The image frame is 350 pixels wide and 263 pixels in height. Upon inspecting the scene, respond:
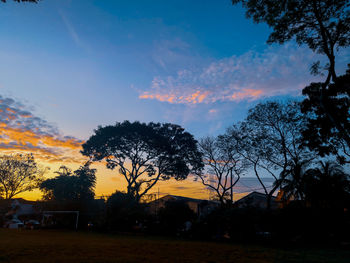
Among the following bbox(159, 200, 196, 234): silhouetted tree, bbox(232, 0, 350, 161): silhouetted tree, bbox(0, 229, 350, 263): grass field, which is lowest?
bbox(0, 229, 350, 263): grass field

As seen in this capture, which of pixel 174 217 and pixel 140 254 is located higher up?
pixel 174 217

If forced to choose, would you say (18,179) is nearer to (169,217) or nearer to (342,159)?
(169,217)

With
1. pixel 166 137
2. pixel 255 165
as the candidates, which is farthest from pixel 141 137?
pixel 255 165

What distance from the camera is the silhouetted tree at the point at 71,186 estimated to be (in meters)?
39.8

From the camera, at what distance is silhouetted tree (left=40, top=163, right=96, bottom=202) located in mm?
39812

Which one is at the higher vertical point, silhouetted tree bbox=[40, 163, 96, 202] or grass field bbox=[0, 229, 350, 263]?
silhouetted tree bbox=[40, 163, 96, 202]

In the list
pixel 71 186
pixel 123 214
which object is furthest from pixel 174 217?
pixel 71 186

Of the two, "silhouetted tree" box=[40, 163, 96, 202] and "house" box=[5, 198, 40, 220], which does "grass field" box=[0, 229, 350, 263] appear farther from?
"house" box=[5, 198, 40, 220]

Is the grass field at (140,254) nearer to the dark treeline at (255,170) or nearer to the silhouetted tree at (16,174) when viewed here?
the dark treeline at (255,170)

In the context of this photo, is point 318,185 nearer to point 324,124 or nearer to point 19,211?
point 324,124

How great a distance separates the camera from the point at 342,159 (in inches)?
800

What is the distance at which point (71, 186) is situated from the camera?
40.3m

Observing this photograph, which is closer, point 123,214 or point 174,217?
point 174,217

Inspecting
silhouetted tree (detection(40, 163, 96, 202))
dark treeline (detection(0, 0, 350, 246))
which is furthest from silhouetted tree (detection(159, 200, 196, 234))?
silhouetted tree (detection(40, 163, 96, 202))
